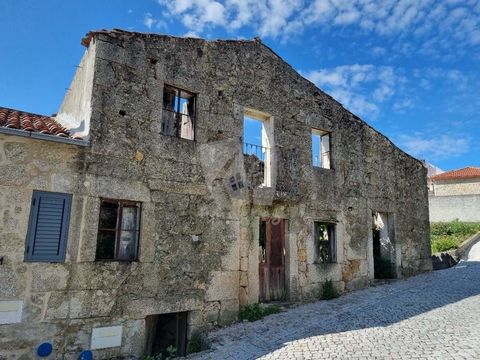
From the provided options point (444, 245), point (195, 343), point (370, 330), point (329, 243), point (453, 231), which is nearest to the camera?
point (370, 330)

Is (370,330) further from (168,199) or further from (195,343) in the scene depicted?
(168,199)

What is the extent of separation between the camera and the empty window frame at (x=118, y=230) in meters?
6.29

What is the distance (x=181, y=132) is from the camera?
7875mm

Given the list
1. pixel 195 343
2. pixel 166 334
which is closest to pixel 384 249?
pixel 195 343

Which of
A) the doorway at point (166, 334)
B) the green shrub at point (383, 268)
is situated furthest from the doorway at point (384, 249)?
the doorway at point (166, 334)

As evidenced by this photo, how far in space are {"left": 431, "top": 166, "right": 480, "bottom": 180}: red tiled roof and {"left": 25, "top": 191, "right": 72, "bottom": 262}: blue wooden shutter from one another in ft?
111

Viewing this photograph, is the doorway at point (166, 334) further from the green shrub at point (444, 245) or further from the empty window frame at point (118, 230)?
the green shrub at point (444, 245)

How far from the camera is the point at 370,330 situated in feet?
20.6

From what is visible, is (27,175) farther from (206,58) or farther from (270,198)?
(270,198)

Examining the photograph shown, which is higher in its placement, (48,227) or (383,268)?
(48,227)

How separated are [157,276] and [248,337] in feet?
6.60

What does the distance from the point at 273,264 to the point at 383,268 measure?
4.53 meters

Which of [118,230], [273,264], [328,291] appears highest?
[118,230]

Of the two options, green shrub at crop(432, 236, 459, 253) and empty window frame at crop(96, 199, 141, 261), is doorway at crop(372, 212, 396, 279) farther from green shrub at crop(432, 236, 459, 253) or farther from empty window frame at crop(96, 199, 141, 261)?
empty window frame at crop(96, 199, 141, 261)
